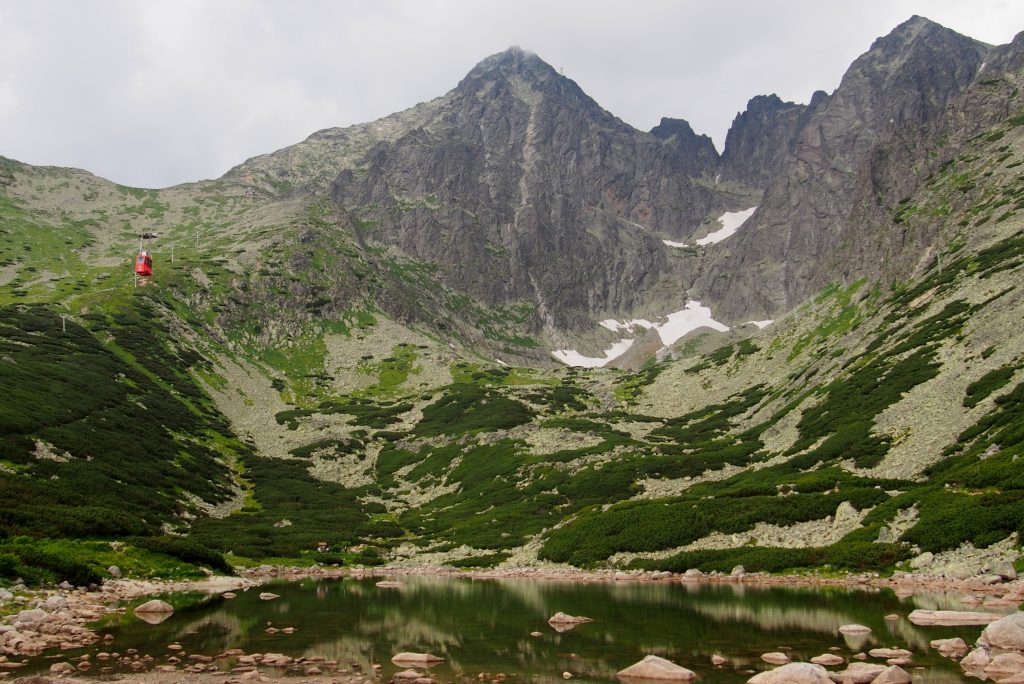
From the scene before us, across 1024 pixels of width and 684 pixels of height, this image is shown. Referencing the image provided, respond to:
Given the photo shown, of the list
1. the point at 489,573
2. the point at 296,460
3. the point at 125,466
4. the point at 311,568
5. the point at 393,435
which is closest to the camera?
the point at 489,573

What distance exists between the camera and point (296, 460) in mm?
102562

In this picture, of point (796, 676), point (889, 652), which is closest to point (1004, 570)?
point (889, 652)

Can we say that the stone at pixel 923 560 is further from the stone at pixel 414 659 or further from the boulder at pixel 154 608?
the boulder at pixel 154 608

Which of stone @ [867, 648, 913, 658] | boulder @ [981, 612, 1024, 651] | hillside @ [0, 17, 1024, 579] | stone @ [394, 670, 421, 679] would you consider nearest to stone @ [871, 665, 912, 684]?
stone @ [867, 648, 913, 658]

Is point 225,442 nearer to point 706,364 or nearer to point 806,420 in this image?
point 806,420

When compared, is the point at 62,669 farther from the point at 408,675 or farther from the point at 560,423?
the point at 560,423

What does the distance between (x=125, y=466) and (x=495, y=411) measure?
207ft

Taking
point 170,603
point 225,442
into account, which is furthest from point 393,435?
point 170,603

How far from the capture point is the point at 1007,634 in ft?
59.9

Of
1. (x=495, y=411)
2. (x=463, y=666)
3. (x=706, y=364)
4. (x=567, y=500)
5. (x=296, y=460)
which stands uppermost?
(x=706, y=364)

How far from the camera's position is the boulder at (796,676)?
1520 centimetres

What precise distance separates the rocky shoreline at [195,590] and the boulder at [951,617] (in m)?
1.73

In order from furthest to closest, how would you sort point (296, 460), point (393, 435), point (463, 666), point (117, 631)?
point (393, 435)
point (296, 460)
point (117, 631)
point (463, 666)

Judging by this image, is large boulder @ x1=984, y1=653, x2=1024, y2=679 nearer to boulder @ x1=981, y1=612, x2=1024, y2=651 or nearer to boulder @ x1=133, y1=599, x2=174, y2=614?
boulder @ x1=981, y1=612, x2=1024, y2=651
